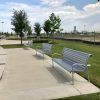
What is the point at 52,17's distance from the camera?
4003 centimetres

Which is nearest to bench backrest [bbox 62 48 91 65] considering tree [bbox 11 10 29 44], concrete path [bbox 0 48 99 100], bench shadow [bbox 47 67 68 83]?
concrete path [bbox 0 48 99 100]

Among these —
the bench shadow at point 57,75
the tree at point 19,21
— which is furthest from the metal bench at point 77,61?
the tree at point 19,21

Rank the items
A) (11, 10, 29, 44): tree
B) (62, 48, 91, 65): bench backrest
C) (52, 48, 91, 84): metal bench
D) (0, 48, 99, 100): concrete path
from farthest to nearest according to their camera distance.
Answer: (11, 10, 29, 44): tree < (62, 48, 91, 65): bench backrest < (52, 48, 91, 84): metal bench < (0, 48, 99, 100): concrete path

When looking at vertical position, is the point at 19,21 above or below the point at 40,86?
above

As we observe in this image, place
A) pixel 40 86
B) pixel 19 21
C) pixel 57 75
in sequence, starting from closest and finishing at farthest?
pixel 40 86
pixel 57 75
pixel 19 21

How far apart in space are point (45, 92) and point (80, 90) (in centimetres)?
100

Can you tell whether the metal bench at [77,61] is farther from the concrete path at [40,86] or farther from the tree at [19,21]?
the tree at [19,21]

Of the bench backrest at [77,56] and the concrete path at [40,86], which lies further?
the bench backrest at [77,56]

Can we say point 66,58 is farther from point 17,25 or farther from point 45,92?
Answer: point 17,25

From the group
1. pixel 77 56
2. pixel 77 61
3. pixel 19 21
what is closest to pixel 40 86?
pixel 77 61

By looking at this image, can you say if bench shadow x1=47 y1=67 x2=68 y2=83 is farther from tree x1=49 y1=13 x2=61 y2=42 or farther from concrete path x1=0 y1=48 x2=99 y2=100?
tree x1=49 y1=13 x2=61 y2=42

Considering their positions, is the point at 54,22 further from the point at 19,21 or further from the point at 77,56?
the point at 77,56

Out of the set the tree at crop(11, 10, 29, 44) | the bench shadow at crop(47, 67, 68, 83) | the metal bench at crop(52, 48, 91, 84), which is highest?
the tree at crop(11, 10, 29, 44)

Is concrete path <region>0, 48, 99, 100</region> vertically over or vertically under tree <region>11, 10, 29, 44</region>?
under
